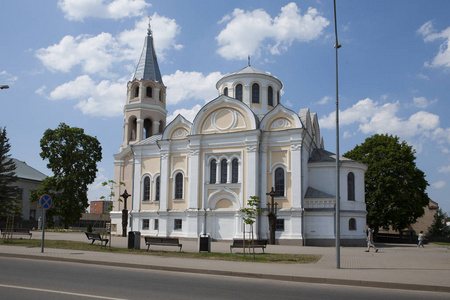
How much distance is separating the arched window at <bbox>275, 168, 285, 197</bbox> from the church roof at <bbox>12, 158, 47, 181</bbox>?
3957 cm

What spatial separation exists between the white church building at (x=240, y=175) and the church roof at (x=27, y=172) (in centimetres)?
2481

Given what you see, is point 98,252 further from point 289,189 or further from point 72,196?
point 72,196

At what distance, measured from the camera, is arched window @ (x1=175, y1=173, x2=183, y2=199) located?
122 ft

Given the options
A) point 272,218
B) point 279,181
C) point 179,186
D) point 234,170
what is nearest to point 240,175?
point 234,170

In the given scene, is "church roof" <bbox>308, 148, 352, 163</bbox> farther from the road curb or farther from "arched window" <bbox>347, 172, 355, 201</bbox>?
the road curb

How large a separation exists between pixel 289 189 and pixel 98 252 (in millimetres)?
17556

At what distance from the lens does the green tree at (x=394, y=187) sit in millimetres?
42375

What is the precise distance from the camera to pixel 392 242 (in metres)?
42.8

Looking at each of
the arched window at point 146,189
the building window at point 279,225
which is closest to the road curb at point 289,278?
the building window at point 279,225

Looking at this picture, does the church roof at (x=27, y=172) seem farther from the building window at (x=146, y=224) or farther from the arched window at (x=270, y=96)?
the arched window at (x=270, y=96)

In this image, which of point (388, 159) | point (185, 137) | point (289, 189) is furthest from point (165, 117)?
point (388, 159)

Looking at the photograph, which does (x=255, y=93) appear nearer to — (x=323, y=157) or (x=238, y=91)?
(x=238, y=91)

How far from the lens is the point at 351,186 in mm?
35125

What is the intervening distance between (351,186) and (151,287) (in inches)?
1084
